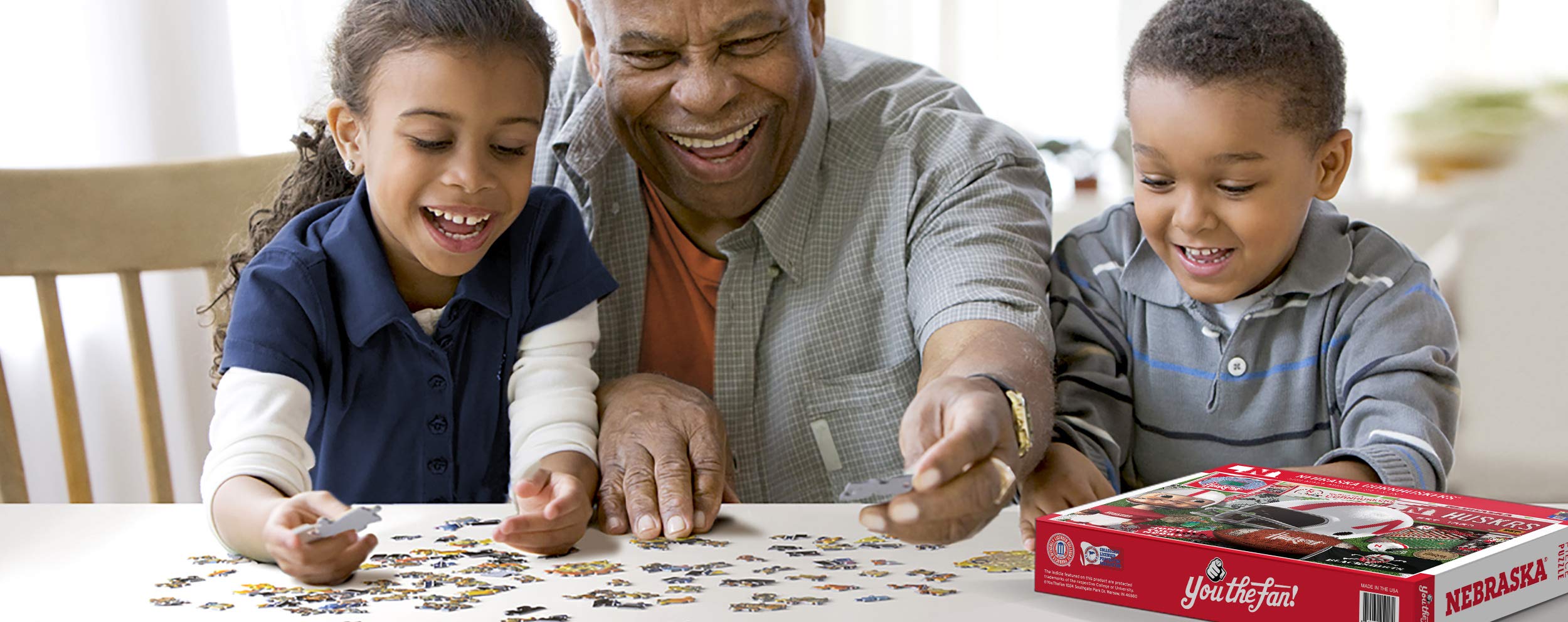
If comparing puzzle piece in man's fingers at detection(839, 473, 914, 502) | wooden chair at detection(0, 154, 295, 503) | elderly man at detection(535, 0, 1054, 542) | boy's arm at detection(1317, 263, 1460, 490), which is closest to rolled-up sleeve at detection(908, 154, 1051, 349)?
elderly man at detection(535, 0, 1054, 542)

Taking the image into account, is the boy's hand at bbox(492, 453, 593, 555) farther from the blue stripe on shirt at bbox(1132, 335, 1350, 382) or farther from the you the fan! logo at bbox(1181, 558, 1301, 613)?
the blue stripe on shirt at bbox(1132, 335, 1350, 382)

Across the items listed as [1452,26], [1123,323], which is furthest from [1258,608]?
[1452,26]

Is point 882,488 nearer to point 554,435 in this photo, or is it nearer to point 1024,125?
point 554,435

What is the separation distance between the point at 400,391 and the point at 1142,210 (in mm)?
873

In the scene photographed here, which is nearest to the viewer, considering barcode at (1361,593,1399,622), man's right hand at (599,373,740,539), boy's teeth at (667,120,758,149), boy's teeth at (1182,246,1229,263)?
barcode at (1361,593,1399,622)

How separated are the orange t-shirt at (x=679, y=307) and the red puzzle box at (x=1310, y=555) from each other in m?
0.86

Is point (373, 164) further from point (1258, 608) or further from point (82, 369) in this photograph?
point (82, 369)

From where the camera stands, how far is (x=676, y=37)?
63.9 inches

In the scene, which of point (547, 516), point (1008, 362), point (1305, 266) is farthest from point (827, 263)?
point (547, 516)

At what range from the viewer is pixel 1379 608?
0.89 metres

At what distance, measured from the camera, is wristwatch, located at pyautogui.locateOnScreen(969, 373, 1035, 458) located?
121 cm

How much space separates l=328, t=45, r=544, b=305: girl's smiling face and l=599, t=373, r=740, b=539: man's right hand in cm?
25

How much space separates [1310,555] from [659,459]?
26.3 inches

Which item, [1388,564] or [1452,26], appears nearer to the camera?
[1388,564]
